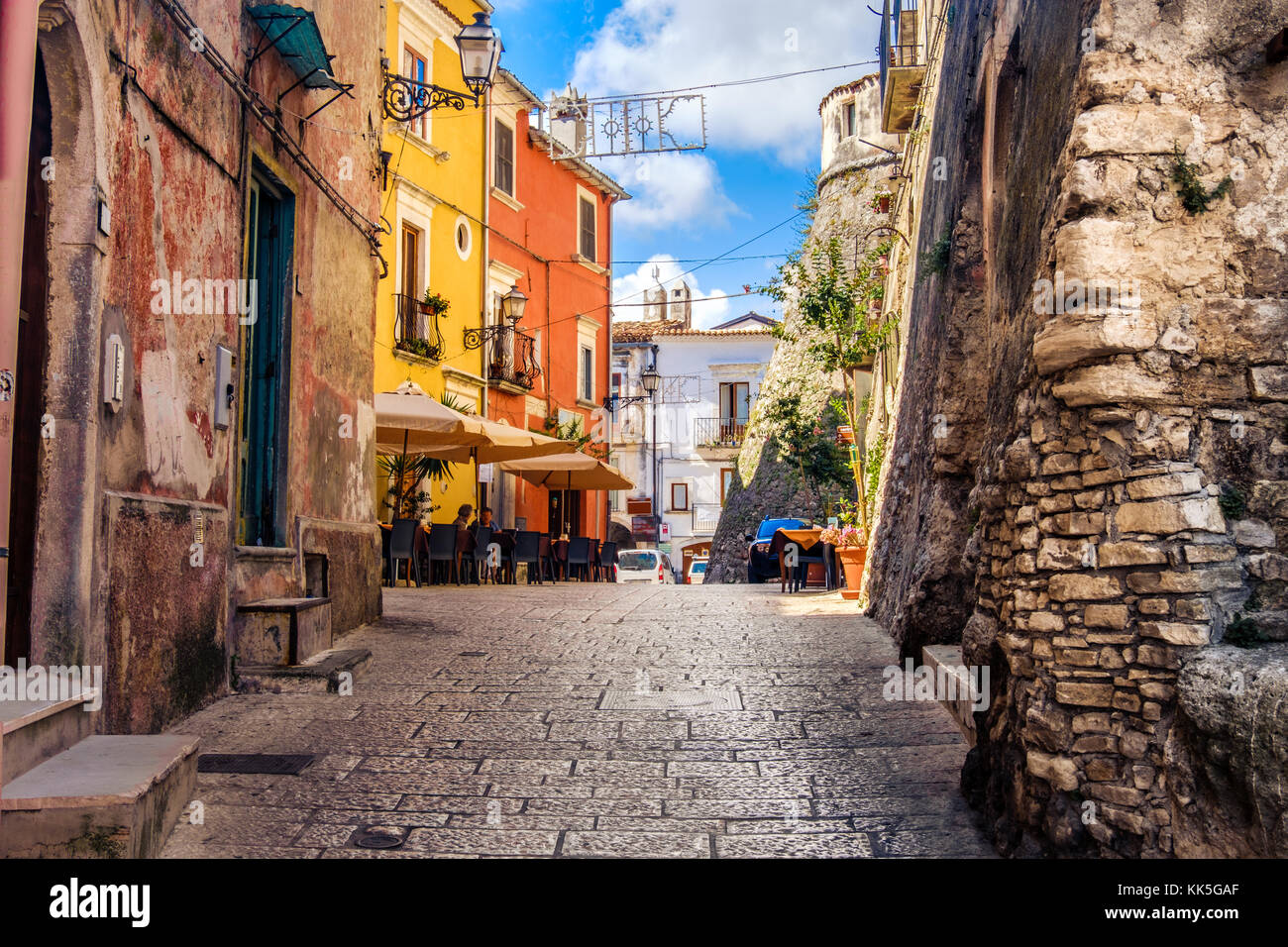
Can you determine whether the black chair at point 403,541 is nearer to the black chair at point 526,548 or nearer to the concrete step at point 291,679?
the black chair at point 526,548

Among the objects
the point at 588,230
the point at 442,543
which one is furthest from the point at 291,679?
the point at 588,230

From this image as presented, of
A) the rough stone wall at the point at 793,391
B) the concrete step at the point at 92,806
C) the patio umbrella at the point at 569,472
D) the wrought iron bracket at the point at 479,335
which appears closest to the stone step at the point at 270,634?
the concrete step at the point at 92,806

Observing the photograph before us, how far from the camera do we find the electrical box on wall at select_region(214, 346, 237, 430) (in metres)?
6.46

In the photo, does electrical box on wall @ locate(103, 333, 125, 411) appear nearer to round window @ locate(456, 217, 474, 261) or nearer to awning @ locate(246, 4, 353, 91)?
awning @ locate(246, 4, 353, 91)

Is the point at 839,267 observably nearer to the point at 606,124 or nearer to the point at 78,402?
the point at 606,124

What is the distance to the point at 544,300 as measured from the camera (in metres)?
25.2

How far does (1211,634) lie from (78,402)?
13.3 feet

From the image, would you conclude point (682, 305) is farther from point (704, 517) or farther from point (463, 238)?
point (463, 238)

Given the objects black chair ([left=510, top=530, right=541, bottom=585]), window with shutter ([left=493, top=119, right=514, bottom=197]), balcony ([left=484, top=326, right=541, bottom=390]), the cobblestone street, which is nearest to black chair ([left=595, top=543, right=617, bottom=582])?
balcony ([left=484, top=326, right=541, bottom=390])

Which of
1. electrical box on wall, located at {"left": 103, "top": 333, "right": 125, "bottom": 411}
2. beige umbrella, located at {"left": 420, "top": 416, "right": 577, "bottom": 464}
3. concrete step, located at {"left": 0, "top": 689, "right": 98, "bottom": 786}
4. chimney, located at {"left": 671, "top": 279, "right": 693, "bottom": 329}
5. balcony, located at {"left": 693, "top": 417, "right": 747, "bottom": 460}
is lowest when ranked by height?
concrete step, located at {"left": 0, "top": 689, "right": 98, "bottom": 786}

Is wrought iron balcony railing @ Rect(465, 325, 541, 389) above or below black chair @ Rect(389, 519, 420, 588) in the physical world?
above

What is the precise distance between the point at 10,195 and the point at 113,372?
1.67 metres

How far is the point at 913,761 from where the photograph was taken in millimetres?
5094

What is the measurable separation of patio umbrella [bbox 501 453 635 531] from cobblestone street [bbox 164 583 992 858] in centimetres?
1057
